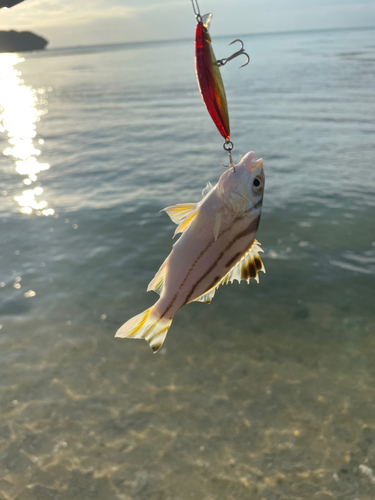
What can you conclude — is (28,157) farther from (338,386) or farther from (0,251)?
(338,386)

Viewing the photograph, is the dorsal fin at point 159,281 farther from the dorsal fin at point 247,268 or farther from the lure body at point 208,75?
the lure body at point 208,75

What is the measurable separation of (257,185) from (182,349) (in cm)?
774

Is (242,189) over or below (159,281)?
over

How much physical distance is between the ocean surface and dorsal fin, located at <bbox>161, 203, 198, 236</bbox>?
5989 millimetres

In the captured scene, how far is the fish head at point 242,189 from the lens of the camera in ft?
9.18

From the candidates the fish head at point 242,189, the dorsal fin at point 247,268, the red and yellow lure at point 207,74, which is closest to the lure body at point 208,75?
the red and yellow lure at point 207,74

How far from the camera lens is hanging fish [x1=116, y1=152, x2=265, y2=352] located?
2.75 metres

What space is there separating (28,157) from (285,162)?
49.4 feet

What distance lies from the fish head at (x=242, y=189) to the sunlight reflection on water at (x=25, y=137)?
1485cm

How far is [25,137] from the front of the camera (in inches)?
1204

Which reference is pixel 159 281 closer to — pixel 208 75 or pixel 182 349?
pixel 208 75

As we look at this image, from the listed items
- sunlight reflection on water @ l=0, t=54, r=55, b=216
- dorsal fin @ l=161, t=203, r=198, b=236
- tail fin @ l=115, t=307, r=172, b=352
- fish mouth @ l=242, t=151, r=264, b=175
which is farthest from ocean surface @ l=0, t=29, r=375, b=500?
fish mouth @ l=242, t=151, r=264, b=175

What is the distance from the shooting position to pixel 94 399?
29.0ft

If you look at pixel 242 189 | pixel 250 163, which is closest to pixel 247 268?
pixel 242 189
